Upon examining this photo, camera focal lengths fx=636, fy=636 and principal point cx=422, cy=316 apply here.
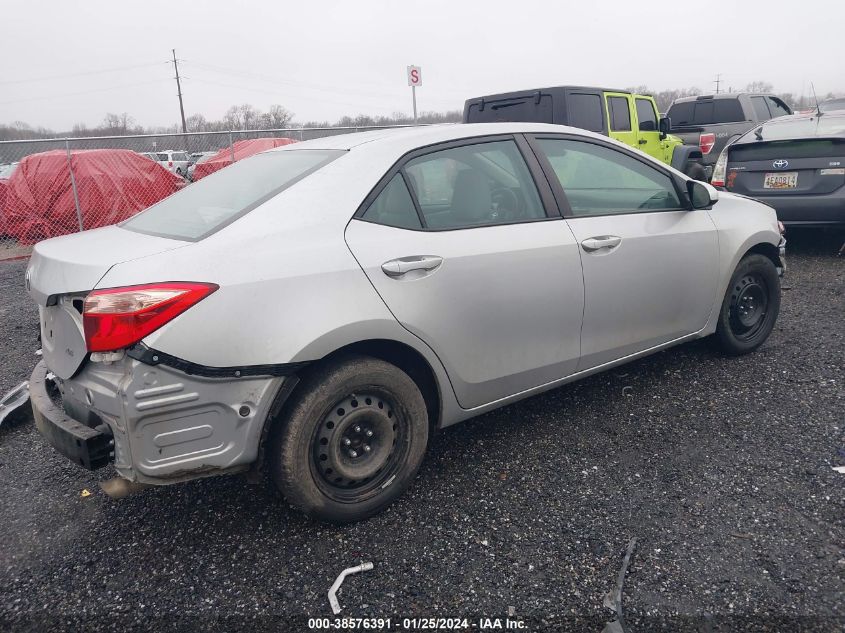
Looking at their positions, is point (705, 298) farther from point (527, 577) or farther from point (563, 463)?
point (527, 577)

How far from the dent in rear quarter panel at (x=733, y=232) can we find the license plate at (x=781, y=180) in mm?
3025

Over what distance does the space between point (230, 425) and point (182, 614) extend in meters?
0.66

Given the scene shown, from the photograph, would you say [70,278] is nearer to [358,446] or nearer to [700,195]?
[358,446]

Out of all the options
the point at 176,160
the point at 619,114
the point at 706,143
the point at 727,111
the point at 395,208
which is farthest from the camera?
the point at 176,160

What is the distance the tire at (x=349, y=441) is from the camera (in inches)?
95.0

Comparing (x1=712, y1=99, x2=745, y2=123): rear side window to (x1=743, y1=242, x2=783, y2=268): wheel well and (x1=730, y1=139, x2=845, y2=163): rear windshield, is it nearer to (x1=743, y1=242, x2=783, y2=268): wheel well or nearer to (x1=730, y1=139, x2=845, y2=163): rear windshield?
(x1=730, y1=139, x2=845, y2=163): rear windshield

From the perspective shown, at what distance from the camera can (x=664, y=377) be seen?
4043 millimetres

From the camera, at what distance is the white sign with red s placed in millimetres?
13500

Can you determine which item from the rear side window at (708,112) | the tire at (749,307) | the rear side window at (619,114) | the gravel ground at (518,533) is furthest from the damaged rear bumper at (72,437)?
the rear side window at (708,112)

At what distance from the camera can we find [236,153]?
14.3m

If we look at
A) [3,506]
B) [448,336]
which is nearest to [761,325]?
[448,336]

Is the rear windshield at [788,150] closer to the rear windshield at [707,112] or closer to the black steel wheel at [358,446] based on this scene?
the rear windshield at [707,112]

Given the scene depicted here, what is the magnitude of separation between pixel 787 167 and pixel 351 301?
20.1ft

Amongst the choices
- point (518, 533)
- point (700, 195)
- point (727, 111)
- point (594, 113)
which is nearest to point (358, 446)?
point (518, 533)
